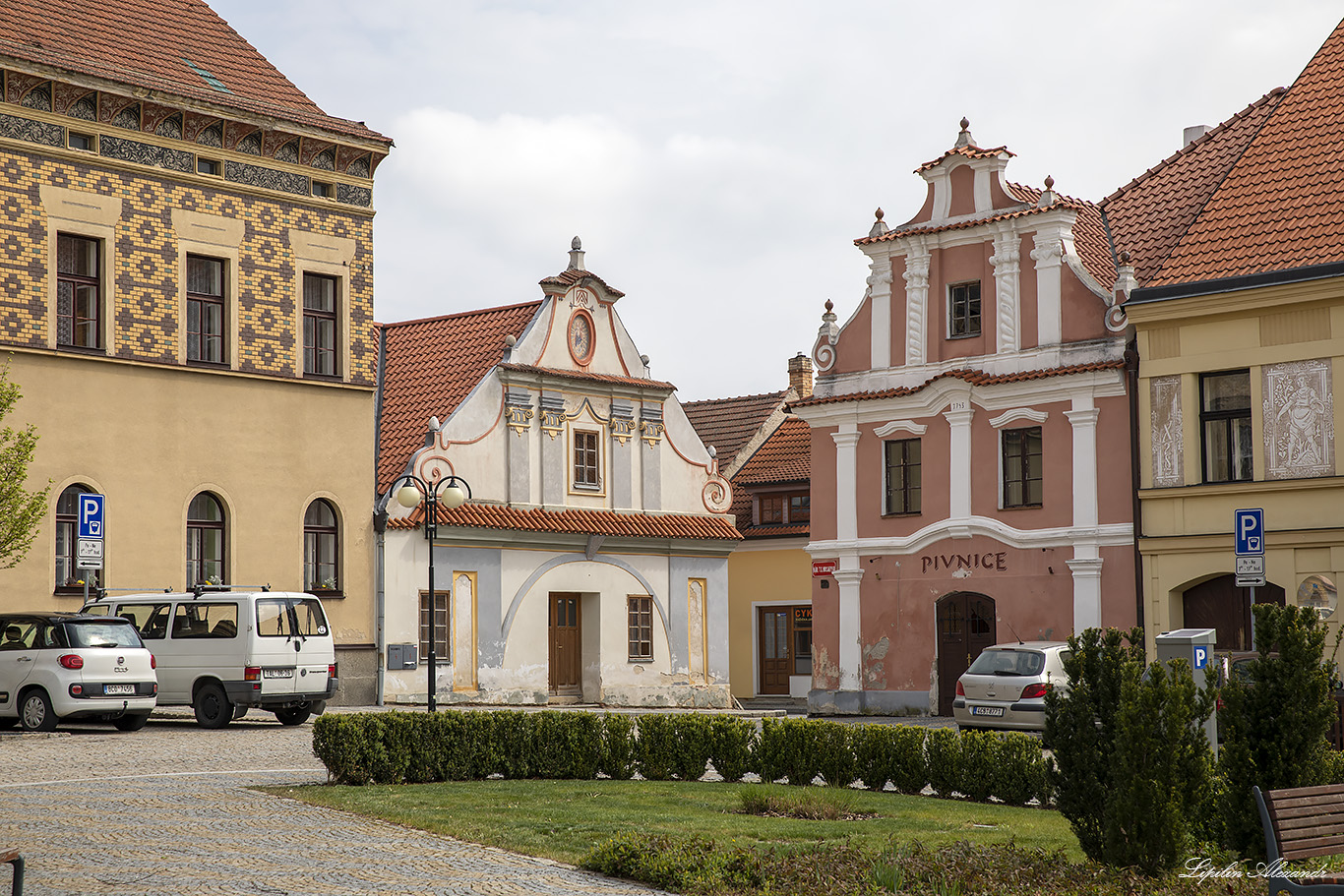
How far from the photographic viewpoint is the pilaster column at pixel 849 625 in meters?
34.4

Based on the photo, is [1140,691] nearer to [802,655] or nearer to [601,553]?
[601,553]

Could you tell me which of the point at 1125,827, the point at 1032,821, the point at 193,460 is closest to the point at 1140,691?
the point at 1125,827

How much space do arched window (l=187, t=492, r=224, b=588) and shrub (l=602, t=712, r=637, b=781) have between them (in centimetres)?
1491

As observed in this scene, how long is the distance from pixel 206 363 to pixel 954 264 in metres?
15.1

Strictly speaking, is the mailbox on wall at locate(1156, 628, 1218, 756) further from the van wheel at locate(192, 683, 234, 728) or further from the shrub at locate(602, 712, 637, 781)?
the van wheel at locate(192, 683, 234, 728)

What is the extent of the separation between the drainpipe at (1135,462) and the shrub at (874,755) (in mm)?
13630

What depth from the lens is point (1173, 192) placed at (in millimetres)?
34250

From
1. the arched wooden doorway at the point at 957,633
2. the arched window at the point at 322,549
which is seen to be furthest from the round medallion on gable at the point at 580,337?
the arched wooden doorway at the point at 957,633

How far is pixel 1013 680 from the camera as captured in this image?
24438 millimetres

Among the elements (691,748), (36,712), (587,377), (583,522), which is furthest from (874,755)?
(587,377)

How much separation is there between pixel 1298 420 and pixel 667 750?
48.8 ft

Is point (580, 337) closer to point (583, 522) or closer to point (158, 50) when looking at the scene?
point (583, 522)

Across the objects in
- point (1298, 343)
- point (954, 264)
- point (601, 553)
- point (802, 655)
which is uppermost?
point (954, 264)

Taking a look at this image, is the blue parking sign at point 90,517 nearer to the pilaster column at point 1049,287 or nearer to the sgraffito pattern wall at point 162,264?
the sgraffito pattern wall at point 162,264
